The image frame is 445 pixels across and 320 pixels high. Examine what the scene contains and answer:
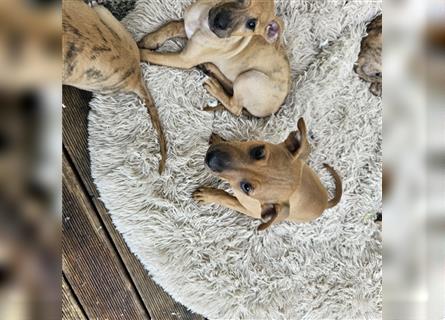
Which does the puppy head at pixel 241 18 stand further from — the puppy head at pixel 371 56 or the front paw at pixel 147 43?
the puppy head at pixel 371 56

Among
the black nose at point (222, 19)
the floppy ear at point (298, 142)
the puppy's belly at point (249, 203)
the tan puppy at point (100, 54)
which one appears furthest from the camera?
the puppy's belly at point (249, 203)

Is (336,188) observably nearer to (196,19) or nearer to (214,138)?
(214,138)

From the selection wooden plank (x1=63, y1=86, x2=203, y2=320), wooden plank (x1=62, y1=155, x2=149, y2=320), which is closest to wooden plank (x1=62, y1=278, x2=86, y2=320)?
wooden plank (x1=62, y1=155, x2=149, y2=320)

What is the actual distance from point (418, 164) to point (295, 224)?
67.4 inches

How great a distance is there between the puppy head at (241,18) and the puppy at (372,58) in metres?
0.46

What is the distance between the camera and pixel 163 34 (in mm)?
1776

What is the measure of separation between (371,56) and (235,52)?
51cm

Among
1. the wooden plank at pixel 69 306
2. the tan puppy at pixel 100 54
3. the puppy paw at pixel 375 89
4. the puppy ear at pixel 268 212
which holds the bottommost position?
the wooden plank at pixel 69 306

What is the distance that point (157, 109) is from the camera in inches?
73.1

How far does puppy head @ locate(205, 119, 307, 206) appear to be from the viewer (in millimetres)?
1561

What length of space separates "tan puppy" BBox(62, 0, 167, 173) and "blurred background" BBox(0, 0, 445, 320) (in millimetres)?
929

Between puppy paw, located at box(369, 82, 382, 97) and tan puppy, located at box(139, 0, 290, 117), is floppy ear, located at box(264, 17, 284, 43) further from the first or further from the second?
puppy paw, located at box(369, 82, 382, 97)

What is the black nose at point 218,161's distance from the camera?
5.10 ft

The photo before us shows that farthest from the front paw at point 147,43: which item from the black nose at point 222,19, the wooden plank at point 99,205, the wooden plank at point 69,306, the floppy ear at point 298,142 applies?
the wooden plank at point 69,306
